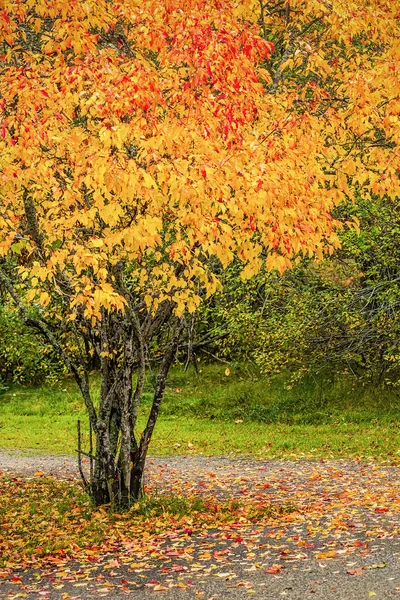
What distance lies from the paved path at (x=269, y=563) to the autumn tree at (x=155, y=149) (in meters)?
2.62

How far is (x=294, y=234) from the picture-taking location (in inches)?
388

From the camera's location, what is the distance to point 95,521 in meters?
11.6

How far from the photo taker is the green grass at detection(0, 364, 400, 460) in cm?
2047

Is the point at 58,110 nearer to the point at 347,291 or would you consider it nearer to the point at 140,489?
the point at 140,489

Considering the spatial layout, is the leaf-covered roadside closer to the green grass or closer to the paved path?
the paved path

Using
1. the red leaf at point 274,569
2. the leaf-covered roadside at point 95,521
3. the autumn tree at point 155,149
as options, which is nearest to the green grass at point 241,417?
the leaf-covered roadside at point 95,521

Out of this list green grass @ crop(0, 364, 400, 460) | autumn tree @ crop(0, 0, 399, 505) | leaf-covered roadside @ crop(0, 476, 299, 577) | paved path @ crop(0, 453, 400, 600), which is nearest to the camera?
paved path @ crop(0, 453, 400, 600)

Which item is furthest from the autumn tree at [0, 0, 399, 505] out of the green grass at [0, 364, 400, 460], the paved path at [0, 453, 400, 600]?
the green grass at [0, 364, 400, 460]

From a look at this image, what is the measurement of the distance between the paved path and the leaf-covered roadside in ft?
1.01

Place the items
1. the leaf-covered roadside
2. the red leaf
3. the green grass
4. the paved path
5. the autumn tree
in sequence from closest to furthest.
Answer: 1. the paved path
2. the red leaf
3. the autumn tree
4. the leaf-covered roadside
5. the green grass

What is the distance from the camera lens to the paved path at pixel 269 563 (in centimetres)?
822

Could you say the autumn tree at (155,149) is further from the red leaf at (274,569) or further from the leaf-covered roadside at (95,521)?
the red leaf at (274,569)

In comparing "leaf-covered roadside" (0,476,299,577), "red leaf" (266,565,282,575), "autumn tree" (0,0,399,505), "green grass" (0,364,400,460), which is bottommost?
"green grass" (0,364,400,460)

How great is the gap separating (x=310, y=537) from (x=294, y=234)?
3780mm
